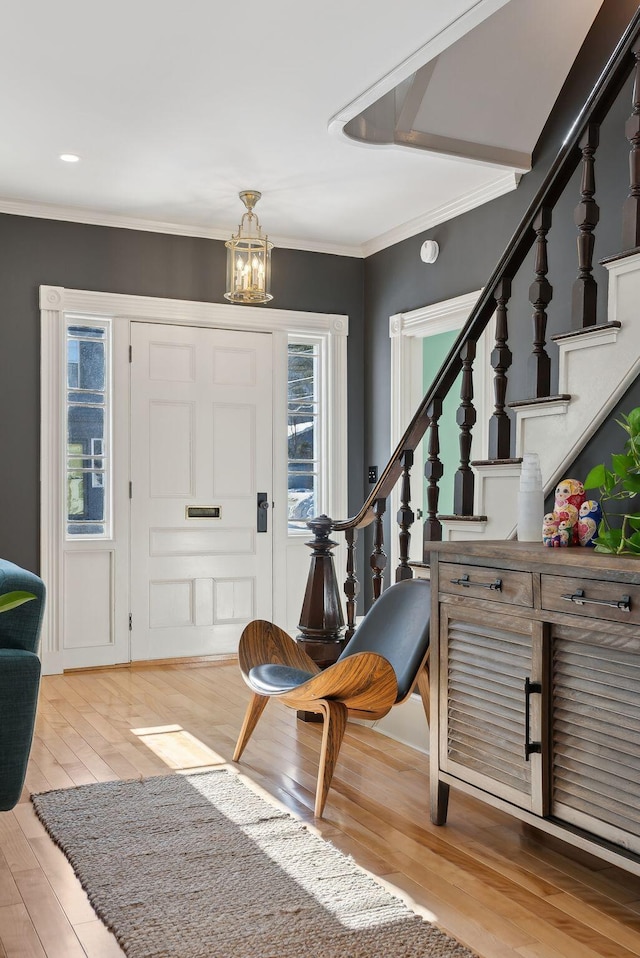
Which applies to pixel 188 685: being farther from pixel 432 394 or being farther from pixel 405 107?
pixel 405 107

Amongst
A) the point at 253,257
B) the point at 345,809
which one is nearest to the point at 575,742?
the point at 345,809

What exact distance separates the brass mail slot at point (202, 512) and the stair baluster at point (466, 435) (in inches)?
102

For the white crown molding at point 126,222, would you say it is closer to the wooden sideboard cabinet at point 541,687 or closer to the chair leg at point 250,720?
the chair leg at point 250,720

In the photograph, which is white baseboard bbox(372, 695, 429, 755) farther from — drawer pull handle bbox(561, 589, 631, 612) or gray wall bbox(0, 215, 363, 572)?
gray wall bbox(0, 215, 363, 572)

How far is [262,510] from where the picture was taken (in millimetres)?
5957

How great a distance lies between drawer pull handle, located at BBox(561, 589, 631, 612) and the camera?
2150mm

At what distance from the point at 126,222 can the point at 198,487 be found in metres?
1.69

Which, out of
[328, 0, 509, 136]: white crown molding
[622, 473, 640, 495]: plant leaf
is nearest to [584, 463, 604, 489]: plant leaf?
[622, 473, 640, 495]: plant leaf

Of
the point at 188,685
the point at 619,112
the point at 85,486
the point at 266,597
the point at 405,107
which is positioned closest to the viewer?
the point at 619,112

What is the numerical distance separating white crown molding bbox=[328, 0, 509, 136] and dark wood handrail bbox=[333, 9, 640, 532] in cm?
47

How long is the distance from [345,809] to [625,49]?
102 inches

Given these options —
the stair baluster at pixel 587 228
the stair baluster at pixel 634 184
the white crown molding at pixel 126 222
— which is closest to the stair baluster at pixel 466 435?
the stair baluster at pixel 587 228

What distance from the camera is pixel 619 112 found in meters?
3.96

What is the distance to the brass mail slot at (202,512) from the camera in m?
5.75
